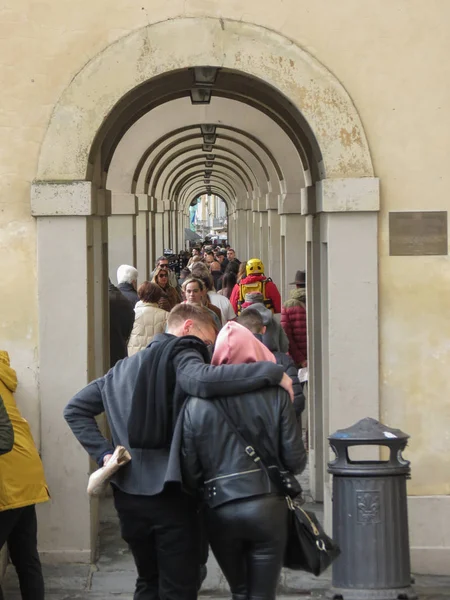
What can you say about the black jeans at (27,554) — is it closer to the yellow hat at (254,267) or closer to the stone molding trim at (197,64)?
the stone molding trim at (197,64)

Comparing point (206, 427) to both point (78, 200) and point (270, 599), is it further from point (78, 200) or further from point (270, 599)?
point (78, 200)

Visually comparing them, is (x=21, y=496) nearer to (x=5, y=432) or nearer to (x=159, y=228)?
(x=5, y=432)

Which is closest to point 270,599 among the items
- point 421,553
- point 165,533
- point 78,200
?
point 165,533

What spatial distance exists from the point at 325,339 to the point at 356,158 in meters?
1.57

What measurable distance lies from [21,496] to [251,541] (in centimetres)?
168

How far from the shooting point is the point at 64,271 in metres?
7.59

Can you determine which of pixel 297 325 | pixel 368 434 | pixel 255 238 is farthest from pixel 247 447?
pixel 255 238

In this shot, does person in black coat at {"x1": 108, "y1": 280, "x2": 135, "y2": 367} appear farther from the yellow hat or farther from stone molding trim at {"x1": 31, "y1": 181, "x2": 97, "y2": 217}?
stone molding trim at {"x1": 31, "y1": 181, "x2": 97, "y2": 217}

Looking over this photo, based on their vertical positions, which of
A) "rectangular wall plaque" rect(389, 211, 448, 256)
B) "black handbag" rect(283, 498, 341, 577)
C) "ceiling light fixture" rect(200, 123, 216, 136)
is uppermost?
"ceiling light fixture" rect(200, 123, 216, 136)

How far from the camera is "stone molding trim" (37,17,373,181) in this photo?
24.7 feet

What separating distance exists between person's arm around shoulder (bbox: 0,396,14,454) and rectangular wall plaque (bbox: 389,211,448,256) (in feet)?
10.1

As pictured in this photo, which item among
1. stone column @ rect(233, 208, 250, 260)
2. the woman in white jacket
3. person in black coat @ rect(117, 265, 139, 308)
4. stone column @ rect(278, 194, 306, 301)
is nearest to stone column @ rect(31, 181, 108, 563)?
the woman in white jacket

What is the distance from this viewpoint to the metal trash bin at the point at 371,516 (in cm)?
601

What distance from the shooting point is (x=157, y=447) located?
5.16m
